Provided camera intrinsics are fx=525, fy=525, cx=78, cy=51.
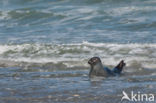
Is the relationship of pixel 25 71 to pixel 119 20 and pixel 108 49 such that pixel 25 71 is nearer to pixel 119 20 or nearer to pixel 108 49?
pixel 108 49

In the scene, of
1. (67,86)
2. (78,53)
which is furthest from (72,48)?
(67,86)

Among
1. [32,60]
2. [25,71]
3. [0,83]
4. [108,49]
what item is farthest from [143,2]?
[0,83]

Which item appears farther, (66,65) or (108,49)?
(108,49)

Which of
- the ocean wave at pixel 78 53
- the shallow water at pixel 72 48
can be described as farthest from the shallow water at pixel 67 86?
the ocean wave at pixel 78 53

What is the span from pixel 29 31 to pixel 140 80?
6282 mm

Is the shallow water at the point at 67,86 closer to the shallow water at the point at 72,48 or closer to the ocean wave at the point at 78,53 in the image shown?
the shallow water at the point at 72,48

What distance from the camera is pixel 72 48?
1059 cm

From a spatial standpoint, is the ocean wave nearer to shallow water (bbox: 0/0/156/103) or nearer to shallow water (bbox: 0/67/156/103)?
shallow water (bbox: 0/0/156/103)

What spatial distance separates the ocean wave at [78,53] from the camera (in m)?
9.30

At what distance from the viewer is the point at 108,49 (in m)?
10.3

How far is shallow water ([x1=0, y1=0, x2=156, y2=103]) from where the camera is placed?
21.9 ft

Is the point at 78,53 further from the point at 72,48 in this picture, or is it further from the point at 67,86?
the point at 67,86

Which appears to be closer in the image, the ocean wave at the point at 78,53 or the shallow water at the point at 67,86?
the shallow water at the point at 67,86

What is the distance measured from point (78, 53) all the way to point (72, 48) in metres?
0.36
